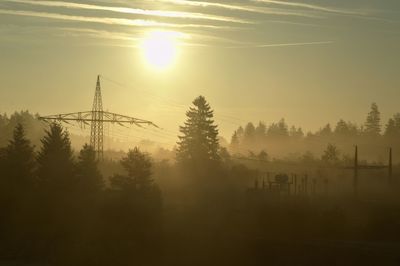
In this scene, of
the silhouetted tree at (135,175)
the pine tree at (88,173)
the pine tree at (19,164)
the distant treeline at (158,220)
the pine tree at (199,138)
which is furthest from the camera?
the pine tree at (199,138)

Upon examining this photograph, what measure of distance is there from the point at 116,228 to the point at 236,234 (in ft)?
33.6

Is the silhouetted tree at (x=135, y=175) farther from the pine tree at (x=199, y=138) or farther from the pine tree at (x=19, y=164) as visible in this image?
the pine tree at (x=199, y=138)

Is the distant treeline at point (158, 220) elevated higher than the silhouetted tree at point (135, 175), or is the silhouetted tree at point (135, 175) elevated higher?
the silhouetted tree at point (135, 175)

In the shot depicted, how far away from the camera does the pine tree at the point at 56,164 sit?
256ft

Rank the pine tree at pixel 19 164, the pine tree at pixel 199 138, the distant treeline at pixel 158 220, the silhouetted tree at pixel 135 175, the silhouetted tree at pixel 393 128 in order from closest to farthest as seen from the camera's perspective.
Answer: the distant treeline at pixel 158 220 < the pine tree at pixel 19 164 < the silhouetted tree at pixel 135 175 < the pine tree at pixel 199 138 < the silhouetted tree at pixel 393 128

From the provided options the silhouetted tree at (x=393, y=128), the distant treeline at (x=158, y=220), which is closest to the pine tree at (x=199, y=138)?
the distant treeline at (x=158, y=220)

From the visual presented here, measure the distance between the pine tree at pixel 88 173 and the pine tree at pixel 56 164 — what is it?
3.34 feet

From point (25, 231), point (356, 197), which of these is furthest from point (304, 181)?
point (25, 231)

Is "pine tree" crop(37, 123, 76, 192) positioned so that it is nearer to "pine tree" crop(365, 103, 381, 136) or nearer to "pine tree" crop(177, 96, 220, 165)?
"pine tree" crop(177, 96, 220, 165)

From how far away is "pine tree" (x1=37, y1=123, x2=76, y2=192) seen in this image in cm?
7806

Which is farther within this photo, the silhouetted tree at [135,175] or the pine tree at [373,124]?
the pine tree at [373,124]

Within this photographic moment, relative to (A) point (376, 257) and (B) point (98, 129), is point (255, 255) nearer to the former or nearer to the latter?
(A) point (376, 257)

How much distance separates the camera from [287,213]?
7075 centimetres

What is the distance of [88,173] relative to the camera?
8106 cm
